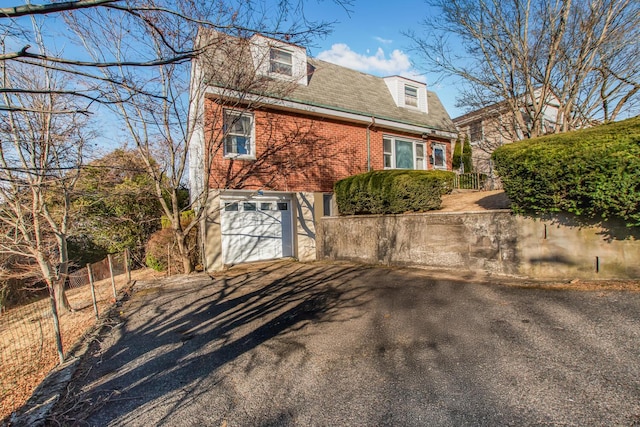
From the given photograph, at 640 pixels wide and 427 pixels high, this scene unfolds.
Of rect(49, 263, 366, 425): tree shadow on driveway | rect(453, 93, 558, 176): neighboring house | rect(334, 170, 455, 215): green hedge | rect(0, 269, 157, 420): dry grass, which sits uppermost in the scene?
rect(453, 93, 558, 176): neighboring house

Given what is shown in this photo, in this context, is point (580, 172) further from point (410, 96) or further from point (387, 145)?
point (410, 96)

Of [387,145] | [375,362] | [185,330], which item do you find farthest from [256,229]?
[375,362]

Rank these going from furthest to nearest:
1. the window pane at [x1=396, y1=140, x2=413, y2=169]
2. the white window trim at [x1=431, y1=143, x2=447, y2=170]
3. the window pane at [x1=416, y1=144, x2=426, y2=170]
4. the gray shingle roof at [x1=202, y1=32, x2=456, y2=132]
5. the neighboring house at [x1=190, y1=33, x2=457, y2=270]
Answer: the white window trim at [x1=431, y1=143, x2=447, y2=170], the window pane at [x1=416, y1=144, x2=426, y2=170], the window pane at [x1=396, y1=140, x2=413, y2=169], the neighboring house at [x1=190, y1=33, x2=457, y2=270], the gray shingle roof at [x1=202, y1=32, x2=456, y2=132]

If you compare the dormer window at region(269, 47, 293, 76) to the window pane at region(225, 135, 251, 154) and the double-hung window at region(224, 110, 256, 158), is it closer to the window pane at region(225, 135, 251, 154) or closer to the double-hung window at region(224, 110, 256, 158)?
the double-hung window at region(224, 110, 256, 158)

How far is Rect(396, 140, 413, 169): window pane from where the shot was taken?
1336 cm

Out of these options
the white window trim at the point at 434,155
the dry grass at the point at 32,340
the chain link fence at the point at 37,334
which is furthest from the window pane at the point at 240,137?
the white window trim at the point at 434,155

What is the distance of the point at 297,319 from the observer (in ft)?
→ 16.2

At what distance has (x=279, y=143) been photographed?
1045 cm

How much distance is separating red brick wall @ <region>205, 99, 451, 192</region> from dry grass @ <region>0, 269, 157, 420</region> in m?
4.43

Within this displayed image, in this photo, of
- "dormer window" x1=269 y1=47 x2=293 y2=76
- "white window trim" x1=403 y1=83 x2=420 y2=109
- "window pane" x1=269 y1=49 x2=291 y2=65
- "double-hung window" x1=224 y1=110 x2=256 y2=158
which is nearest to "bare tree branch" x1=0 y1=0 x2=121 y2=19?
"double-hung window" x1=224 y1=110 x2=256 y2=158

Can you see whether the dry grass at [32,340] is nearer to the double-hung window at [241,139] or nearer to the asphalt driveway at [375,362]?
the asphalt driveway at [375,362]

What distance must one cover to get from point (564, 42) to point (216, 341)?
1160 centimetres

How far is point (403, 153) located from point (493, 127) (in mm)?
4301

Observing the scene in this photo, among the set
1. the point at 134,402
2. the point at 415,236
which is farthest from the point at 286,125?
the point at 134,402
